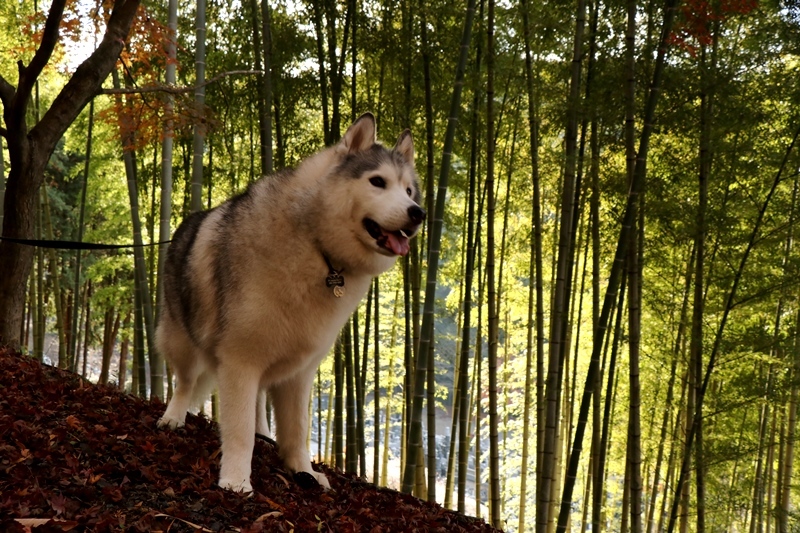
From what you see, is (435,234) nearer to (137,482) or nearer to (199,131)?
(199,131)

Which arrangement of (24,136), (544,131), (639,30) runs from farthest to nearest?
(544,131) < (639,30) < (24,136)

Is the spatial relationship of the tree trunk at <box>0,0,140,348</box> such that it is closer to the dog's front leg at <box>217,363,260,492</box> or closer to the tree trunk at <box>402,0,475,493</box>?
the tree trunk at <box>402,0,475,493</box>

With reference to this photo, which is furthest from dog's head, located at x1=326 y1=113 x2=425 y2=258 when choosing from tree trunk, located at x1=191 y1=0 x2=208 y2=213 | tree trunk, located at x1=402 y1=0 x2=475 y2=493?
tree trunk, located at x1=191 y1=0 x2=208 y2=213

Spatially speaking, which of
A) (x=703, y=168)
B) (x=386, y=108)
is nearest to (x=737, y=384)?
(x=703, y=168)

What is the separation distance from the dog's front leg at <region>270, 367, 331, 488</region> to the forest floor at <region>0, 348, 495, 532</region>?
7 centimetres

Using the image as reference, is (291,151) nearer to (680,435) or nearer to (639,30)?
(639,30)

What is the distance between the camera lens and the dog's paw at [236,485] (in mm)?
2344

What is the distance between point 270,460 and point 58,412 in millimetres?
860

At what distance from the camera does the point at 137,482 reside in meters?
2.24

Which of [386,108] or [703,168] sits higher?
[386,108]

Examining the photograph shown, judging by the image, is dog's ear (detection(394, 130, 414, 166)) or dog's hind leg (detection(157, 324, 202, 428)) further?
dog's hind leg (detection(157, 324, 202, 428))

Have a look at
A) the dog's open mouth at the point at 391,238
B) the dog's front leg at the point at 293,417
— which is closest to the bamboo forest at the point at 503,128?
the dog's front leg at the point at 293,417

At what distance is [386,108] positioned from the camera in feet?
21.5

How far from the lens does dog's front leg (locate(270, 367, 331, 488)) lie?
2742mm
